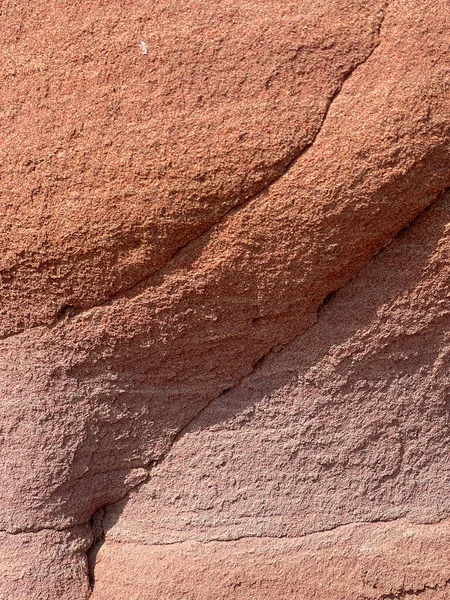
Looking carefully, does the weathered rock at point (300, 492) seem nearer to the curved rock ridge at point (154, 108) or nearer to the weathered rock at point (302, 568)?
the weathered rock at point (302, 568)

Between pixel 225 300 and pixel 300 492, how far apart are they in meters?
0.39

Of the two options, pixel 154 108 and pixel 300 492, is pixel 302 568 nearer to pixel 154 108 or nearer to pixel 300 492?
pixel 300 492

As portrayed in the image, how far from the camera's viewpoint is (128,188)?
1.03 m

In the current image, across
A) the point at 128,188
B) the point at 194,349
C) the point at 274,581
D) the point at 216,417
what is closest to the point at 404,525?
the point at 274,581

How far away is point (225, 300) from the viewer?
1120 millimetres

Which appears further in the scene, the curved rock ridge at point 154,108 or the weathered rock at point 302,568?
the weathered rock at point 302,568

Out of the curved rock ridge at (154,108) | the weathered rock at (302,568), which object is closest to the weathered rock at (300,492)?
the weathered rock at (302,568)

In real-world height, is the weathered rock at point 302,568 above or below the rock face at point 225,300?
below

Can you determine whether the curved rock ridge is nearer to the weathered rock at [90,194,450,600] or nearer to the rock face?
the rock face

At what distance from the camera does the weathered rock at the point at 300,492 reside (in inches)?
48.3

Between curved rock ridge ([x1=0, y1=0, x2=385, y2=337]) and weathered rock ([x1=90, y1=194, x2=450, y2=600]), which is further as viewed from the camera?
weathered rock ([x1=90, y1=194, x2=450, y2=600])

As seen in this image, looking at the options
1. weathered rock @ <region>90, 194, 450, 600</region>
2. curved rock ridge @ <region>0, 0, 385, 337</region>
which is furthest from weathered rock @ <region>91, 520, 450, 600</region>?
curved rock ridge @ <region>0, 0, 385, 337</region>

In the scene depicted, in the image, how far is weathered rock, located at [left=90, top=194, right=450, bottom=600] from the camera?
4.02ft

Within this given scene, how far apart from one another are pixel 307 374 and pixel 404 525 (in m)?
0.33
